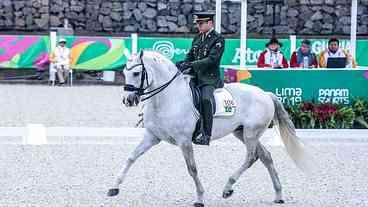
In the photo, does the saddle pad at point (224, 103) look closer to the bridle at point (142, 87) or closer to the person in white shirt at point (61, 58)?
the bridle at point (142, 87)

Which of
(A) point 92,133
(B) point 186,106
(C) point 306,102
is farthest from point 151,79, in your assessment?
(C) point 306,102

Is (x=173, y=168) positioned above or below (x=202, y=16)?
below

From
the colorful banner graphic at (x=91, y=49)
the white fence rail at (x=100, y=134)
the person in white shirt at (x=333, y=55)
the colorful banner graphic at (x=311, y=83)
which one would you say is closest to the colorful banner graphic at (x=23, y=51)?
the colorful banner graphic at (x=91, y=49)

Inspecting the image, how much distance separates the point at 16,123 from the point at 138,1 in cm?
1422

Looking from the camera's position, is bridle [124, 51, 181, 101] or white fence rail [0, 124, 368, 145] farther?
white fence rail [0, 124, 368, 145]

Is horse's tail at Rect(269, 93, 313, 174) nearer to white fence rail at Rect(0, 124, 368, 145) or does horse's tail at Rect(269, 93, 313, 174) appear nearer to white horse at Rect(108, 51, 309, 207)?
white horse at Rect(108, 51, 309, 207)

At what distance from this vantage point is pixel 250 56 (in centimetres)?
2794

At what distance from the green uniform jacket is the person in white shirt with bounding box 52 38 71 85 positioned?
18049 millimetres

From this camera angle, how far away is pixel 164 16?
3089 centimetres

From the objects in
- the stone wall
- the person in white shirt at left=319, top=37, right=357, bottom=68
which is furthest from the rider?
the stone wall

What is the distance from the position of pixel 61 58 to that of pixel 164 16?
194 inches

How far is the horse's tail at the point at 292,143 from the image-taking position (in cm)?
1025

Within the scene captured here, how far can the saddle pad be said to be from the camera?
9.77 m

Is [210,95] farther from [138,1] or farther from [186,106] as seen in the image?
[138,1]
